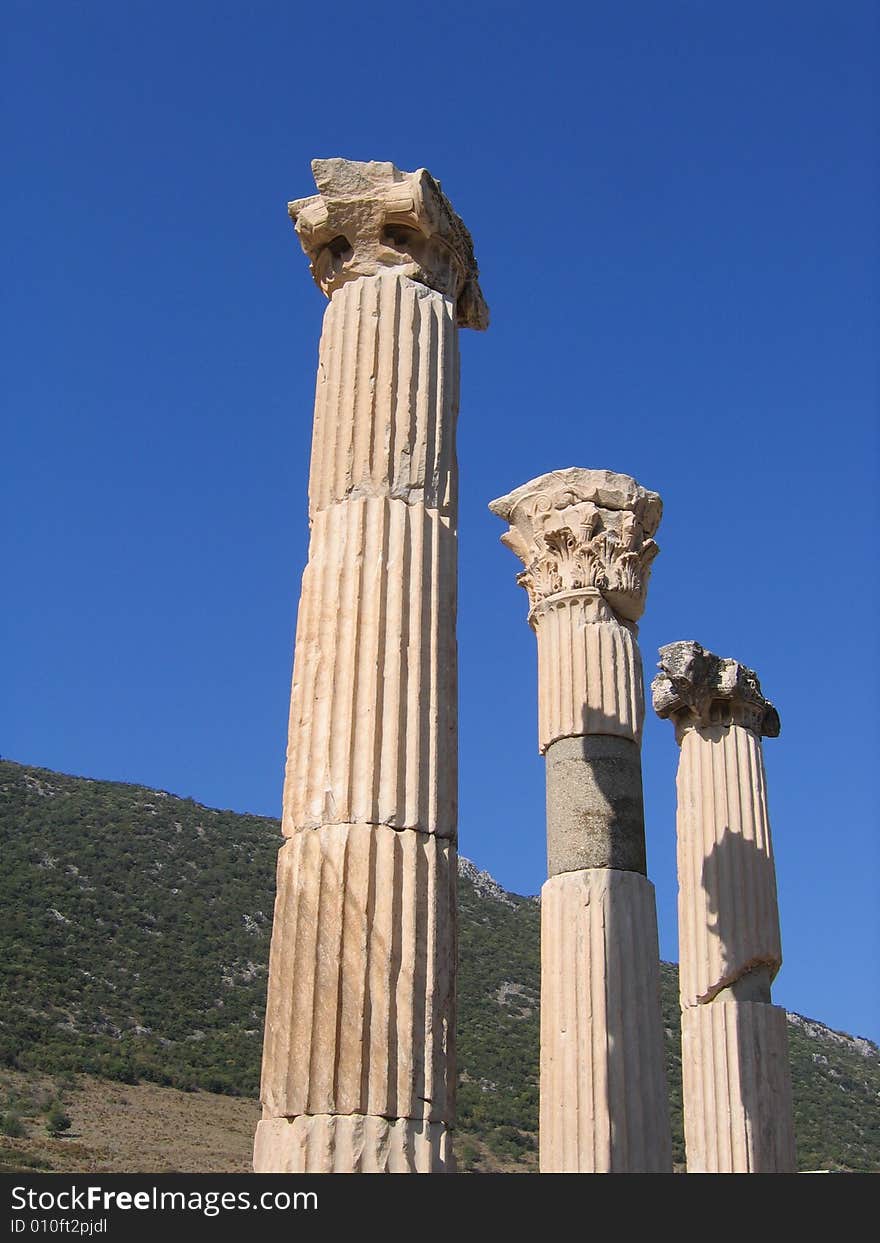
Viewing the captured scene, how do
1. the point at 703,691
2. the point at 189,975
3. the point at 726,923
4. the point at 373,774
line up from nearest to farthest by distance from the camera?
the point at 373,774, the point at 726,923, the point at 703,691, the point at 189,975

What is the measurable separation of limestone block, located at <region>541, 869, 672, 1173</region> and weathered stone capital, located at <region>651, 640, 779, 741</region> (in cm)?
476

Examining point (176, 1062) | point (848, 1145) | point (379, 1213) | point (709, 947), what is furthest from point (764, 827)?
point (176, 1062)

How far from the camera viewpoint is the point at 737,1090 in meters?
17.1

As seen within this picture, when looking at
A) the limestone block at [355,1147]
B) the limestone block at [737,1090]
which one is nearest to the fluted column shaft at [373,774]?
the limestone block at [355,1147]

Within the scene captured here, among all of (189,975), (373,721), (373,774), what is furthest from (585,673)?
(189,975)

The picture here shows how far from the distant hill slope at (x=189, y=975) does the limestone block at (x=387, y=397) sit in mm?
29149

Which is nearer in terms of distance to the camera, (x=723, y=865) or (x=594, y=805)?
(x=594, y=805)

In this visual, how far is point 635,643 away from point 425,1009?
7701 mm

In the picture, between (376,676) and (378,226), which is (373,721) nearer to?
(376,676)

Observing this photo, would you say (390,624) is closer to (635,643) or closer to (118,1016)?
(635,643)

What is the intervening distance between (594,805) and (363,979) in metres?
6.28

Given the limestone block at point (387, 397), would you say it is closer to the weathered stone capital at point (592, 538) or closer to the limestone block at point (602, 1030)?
the weathered stone capital at point (592, 538)

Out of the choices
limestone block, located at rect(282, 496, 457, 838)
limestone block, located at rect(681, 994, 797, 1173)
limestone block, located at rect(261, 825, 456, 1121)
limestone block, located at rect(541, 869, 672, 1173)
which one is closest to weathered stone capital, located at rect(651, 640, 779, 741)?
limestone block, located at rect(681, 994, 797, 1173)

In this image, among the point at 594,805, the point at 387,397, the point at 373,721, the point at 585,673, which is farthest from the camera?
the point at 585,673
